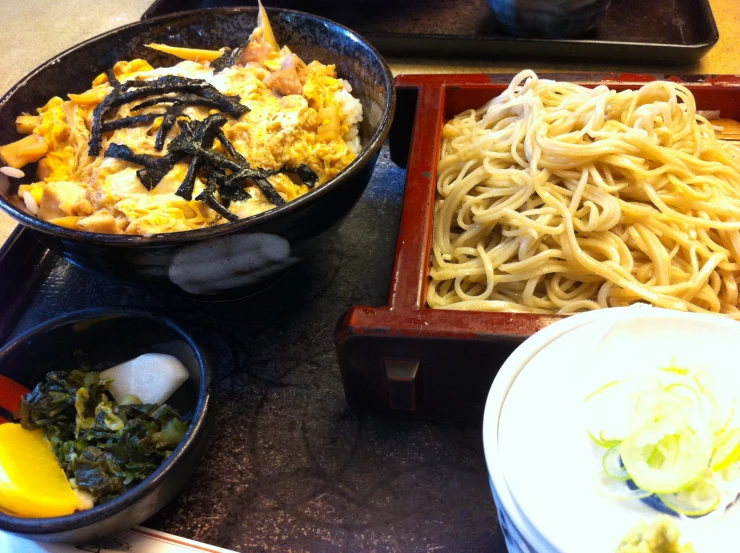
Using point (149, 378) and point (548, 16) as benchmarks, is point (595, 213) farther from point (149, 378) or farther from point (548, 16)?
point (548, 16)

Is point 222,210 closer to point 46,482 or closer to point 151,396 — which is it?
point 151,396

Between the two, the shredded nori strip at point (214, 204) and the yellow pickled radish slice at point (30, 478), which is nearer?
the yellow pickled radish slice at point (30, 478)

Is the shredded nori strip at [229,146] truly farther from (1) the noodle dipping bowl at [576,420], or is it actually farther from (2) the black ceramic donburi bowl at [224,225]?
(1) the noodle dipping bowl at [576,420]

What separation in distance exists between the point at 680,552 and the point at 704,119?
4.17 ft

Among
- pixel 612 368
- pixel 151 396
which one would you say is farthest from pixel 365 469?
Answer: pixel 612 368

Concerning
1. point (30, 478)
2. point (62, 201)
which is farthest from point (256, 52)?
point (30, 478)

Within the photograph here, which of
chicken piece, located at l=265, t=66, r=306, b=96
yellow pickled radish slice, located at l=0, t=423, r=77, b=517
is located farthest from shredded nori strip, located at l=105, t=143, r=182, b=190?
yellow pickled radish slice, located at l=0, t=423, r=77, b=517

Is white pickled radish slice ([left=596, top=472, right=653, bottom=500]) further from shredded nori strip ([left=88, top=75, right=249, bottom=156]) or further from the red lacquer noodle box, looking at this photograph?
shredded nori strip ([left=88, top=75, right=249, bottom=156])

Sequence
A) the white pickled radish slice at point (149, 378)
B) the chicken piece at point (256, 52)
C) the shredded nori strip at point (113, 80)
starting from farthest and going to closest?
the chicken piece at point (256, 52) < the shredded nori strip at point (113, 80) < the white pickled radish slice at point (149, 378)

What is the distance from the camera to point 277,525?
115 centimetres

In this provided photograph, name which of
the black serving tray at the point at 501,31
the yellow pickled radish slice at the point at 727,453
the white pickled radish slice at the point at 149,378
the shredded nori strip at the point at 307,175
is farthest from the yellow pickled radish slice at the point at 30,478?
the black serving tray at the point at 501,31

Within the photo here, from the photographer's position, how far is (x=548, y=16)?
216 centimetres

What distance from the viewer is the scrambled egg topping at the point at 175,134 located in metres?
1.27

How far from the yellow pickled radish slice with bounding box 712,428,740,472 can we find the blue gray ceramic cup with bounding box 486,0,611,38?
1.85 meters
